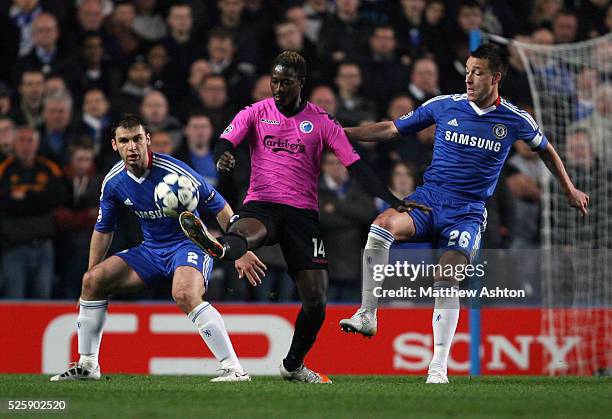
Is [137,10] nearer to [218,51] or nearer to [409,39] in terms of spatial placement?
[218,51]

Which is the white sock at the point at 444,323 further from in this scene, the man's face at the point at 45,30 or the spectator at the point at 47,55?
the man's face at the point at 45,30

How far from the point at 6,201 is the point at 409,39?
5.61m

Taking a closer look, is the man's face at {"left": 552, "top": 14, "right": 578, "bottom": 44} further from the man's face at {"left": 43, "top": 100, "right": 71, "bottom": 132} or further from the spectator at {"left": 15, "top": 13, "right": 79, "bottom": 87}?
the man's face at {"left": 43, "top": 100, "right": 71, "bottom": 132}

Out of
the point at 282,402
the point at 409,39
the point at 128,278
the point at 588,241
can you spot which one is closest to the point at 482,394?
the point at 282,402

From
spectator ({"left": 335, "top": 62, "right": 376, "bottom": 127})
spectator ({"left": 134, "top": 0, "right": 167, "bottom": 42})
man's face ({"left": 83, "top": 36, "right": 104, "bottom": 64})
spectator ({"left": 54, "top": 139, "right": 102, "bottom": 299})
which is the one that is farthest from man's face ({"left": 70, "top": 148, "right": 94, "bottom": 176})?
spectator ({"left": 335, "top": 62, "right": 376, "bottom": 127})

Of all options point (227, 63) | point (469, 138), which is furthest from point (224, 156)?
point (227, 63)

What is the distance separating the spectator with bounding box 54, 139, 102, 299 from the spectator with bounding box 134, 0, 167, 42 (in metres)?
2.58

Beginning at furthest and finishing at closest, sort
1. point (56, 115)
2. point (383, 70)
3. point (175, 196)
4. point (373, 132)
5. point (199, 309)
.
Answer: point (383, 70), point (56, 115), point (373, 132), point (175, 196), point (199, 309)

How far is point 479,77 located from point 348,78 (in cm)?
453

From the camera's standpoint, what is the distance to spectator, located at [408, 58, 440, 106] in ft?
44.5

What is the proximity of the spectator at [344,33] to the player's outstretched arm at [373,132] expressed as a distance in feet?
16.6

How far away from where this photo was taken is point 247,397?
7500 millimetres

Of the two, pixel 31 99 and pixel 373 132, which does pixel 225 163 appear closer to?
pixel 373 132

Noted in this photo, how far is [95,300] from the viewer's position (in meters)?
8.86
